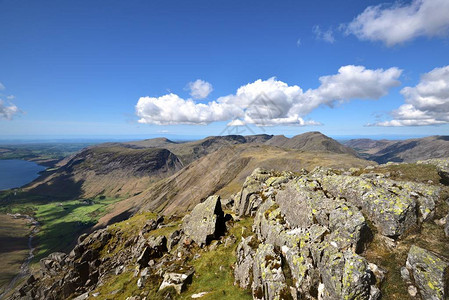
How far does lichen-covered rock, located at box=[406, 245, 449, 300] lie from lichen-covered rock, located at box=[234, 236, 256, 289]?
15354 mm

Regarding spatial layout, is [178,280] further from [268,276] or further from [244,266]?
[268,276]

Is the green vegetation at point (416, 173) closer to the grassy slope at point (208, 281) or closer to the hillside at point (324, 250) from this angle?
the hillside at point (324, 250)

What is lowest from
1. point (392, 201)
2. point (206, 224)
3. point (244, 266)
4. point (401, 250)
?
point (206, 224)

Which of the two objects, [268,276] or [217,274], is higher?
[268,276]

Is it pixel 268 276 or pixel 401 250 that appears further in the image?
pixel 268 276

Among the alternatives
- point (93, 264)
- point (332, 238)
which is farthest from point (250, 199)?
point (93, 264)

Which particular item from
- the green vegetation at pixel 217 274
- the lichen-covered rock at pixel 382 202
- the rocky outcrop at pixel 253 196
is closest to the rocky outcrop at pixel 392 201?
the lichen-covered rock at pixel 382 202

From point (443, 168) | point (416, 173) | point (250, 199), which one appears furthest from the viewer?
point (250, 199)

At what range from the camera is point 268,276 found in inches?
797

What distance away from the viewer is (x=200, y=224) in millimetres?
39094

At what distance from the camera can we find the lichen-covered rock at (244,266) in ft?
77.8

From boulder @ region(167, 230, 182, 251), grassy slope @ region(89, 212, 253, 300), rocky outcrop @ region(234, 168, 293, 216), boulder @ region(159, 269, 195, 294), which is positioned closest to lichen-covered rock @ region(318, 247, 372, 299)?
grassy slope @ region(89, 212, 253, 300)

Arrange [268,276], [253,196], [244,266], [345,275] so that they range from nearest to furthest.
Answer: [345,275]
[268,276]
[244,266]
[253,196]

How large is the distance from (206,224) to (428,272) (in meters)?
30.5
